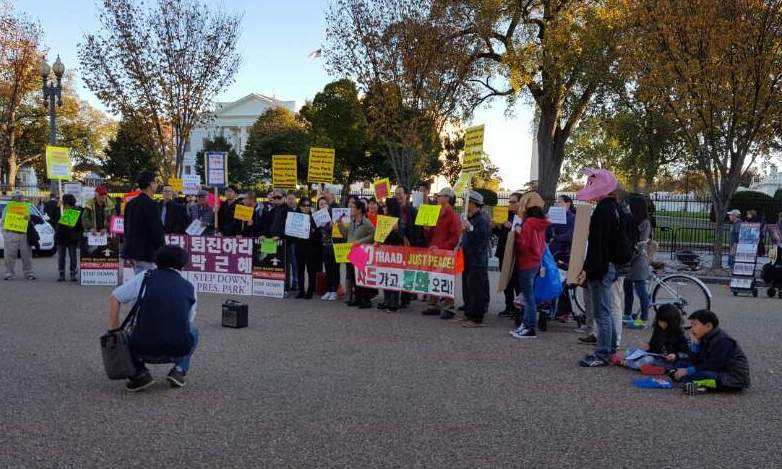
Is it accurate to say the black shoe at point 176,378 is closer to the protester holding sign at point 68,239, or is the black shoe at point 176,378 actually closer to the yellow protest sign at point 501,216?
the yellow protest sign at point 501,216

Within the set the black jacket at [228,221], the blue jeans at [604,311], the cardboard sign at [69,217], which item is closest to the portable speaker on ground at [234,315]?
the black jacket at [228,221]

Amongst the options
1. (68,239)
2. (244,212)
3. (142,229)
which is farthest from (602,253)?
A: (68,239)

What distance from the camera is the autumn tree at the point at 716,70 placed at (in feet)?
55.2

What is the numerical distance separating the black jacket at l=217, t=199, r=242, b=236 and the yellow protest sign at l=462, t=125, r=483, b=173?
16.2 feet

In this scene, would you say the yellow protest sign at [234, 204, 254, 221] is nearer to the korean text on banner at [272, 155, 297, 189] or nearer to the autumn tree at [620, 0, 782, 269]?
the korean text on banner at [272, 155, 297, 189]

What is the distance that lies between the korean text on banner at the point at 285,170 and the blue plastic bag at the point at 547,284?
300 inches

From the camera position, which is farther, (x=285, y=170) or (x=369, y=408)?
(x=285, y=170)

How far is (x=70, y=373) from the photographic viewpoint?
21.3 ft

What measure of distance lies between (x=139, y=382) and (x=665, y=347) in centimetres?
518

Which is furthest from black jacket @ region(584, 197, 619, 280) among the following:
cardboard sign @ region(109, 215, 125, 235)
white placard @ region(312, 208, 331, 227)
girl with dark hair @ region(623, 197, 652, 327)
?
cardboard sign @ region(109, 215, 125, 235)

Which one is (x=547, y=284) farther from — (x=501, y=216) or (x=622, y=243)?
(x=501, y=216)

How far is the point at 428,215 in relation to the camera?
33.3ft

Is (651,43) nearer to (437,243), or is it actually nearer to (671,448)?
(437,243)

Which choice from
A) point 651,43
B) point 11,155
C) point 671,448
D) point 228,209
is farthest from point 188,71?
point 11,155
